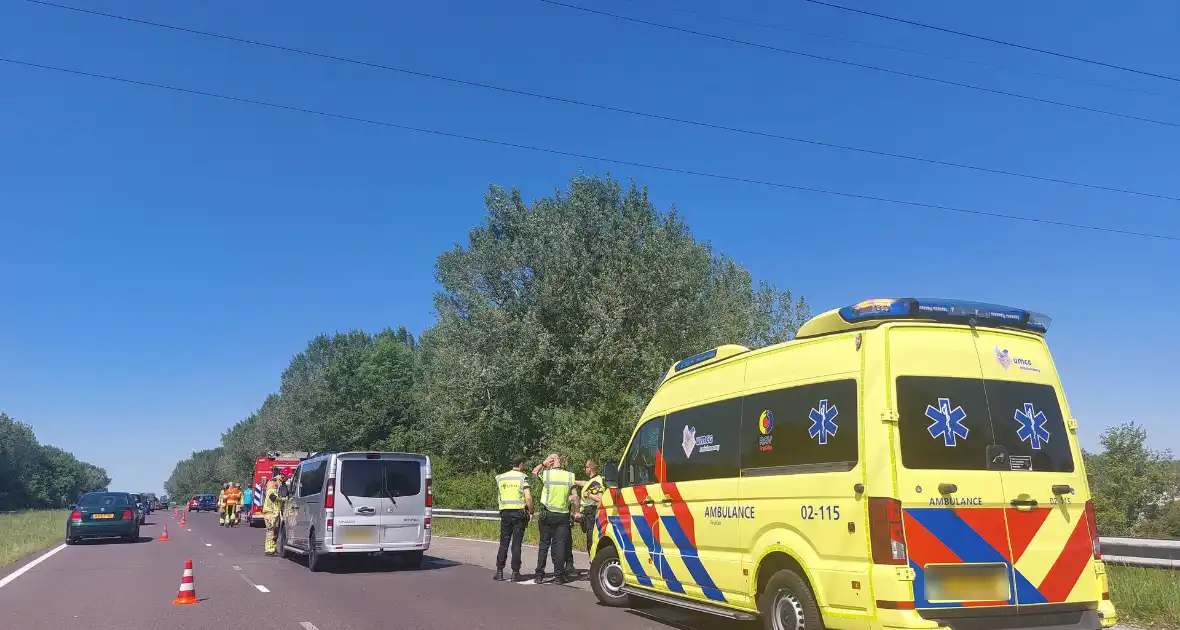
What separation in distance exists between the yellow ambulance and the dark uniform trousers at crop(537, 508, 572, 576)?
503cm

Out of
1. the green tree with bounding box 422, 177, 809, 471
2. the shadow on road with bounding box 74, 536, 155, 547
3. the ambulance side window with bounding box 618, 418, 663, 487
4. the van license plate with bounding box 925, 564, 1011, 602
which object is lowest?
the shadow on road with bounding box 74, 536, 155, 547

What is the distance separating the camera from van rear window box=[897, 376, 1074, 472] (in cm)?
623

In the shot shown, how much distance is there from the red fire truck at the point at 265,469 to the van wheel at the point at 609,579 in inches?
950

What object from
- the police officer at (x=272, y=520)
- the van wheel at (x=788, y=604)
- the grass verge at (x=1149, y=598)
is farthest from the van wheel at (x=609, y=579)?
the police officer at (x=272, y=520)

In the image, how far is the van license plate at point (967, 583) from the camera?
6000mm

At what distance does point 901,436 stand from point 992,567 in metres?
1.13

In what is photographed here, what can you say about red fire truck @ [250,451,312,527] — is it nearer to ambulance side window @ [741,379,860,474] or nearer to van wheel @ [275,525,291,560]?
van wheel @ [275,525,291,560]

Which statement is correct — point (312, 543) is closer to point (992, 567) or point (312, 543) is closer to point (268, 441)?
point (992, 567)

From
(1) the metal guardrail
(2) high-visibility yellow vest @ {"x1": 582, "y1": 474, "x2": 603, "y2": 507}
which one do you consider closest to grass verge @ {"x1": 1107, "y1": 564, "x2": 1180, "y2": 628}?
(1) the metal guardrail

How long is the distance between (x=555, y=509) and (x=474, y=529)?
14199 millimetres

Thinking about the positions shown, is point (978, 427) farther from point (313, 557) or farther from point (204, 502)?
point (204, 502)

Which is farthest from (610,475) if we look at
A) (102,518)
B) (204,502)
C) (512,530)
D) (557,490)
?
(204,502)

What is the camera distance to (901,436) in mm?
6188

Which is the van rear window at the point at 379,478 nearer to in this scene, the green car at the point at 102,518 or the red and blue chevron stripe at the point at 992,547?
the red and blue chevron stripe at the point at 992,547
